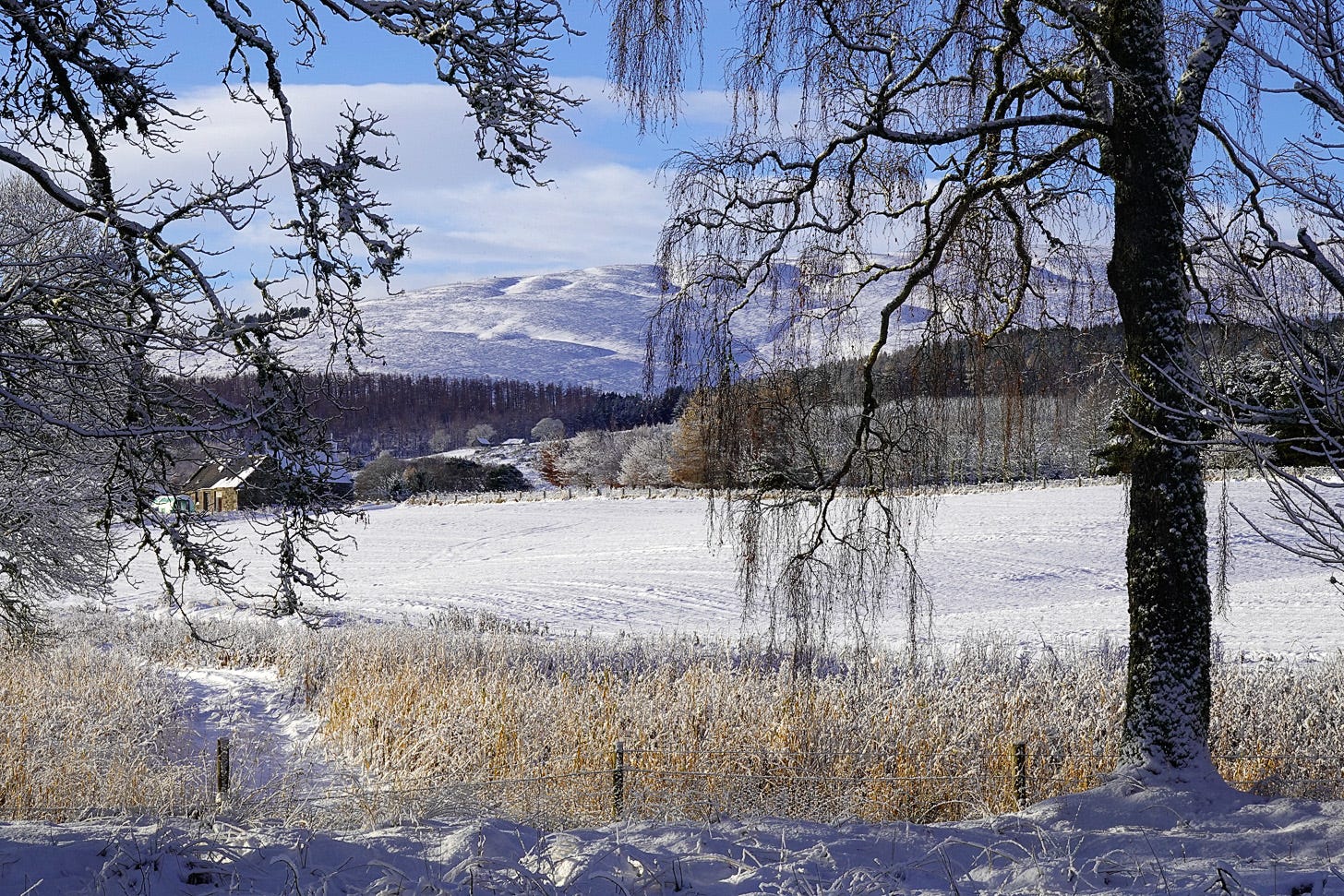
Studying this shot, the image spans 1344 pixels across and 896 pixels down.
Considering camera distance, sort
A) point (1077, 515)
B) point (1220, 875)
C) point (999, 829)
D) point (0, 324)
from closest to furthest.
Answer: point (1220, 875) < point (0, 324) < point (999, 829) < point (1077, 515)

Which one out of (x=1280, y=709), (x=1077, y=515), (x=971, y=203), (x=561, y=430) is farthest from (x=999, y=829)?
(x=561, y=430)

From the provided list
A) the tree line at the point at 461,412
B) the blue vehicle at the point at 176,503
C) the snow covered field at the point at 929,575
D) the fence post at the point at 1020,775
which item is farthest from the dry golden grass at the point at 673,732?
the tree line at the point at 461,412

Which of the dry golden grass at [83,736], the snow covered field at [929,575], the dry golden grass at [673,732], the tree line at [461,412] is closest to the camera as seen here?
the dry golden grass at [673,732]

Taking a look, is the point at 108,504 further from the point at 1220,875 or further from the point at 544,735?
the point at 1220,875

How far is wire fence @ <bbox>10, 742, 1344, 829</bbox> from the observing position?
21.8ft

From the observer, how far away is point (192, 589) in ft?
91.4

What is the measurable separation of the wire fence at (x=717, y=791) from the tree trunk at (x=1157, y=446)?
27.3 inches

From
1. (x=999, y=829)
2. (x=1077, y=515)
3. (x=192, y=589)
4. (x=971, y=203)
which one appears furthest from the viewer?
(x=1077, y=515)

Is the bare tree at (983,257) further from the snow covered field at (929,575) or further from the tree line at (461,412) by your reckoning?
the tree line at (461,412)

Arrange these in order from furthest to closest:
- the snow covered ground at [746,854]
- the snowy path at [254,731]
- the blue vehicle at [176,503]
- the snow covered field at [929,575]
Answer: the snow covered field at [929,575] → the snowy path at [254,731] → the blue vehicle at [176,503] → the snow covered ground at [746,854]

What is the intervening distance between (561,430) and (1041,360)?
9861cm

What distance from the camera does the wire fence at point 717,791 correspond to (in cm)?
665

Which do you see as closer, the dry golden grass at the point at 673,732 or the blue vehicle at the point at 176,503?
the blue vehicle at the point at 176,503

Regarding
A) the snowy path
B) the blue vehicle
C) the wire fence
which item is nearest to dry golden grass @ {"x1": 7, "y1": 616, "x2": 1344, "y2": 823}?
the wire fence
